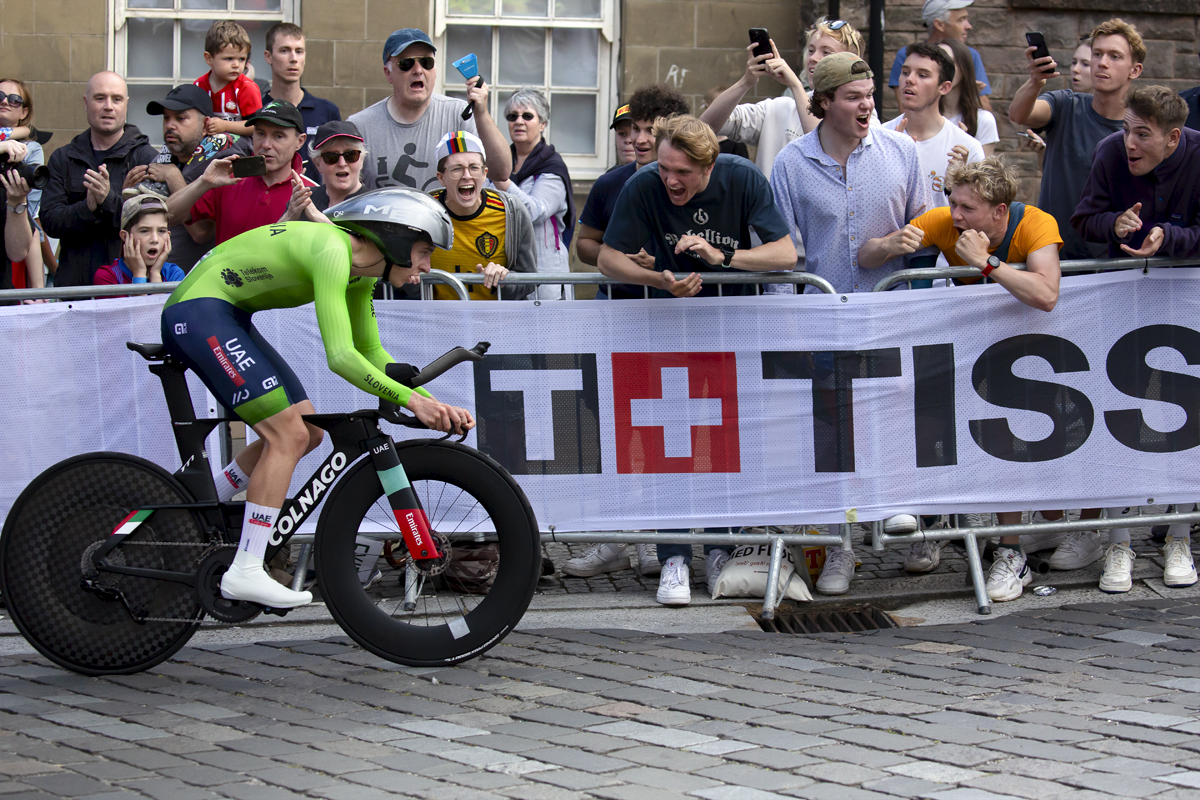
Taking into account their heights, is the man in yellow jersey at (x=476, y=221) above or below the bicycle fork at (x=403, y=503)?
above

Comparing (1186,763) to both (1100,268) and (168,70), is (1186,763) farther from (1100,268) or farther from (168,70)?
(168,70)

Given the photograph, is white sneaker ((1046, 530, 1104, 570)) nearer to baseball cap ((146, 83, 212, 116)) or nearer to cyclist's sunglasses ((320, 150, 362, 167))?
cyclist's sunglasses ((320, 150, 362, 167))

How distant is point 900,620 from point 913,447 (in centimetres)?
81

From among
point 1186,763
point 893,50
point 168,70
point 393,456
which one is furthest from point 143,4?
point 1186,763

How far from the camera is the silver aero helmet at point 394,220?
5.10 m

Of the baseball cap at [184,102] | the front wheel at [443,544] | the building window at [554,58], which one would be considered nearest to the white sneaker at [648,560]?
the front wheel at [443,544]

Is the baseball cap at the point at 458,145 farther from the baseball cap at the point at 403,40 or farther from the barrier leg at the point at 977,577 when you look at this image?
the barrier leg at the point at 977,577

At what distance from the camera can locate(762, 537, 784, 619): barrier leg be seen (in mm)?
6246

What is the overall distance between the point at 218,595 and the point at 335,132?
9.73 ft

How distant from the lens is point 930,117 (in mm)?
7520

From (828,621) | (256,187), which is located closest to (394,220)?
(256,187)

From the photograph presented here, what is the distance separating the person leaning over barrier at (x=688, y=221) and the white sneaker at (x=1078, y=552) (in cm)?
195

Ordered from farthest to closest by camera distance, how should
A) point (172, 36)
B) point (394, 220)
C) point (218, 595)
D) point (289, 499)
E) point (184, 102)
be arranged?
point (172, 36) → point (184, 102) → point (289, 499) → point (218, 595) → point (394, 220)

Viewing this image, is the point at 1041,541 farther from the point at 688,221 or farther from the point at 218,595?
the point at 218,595
